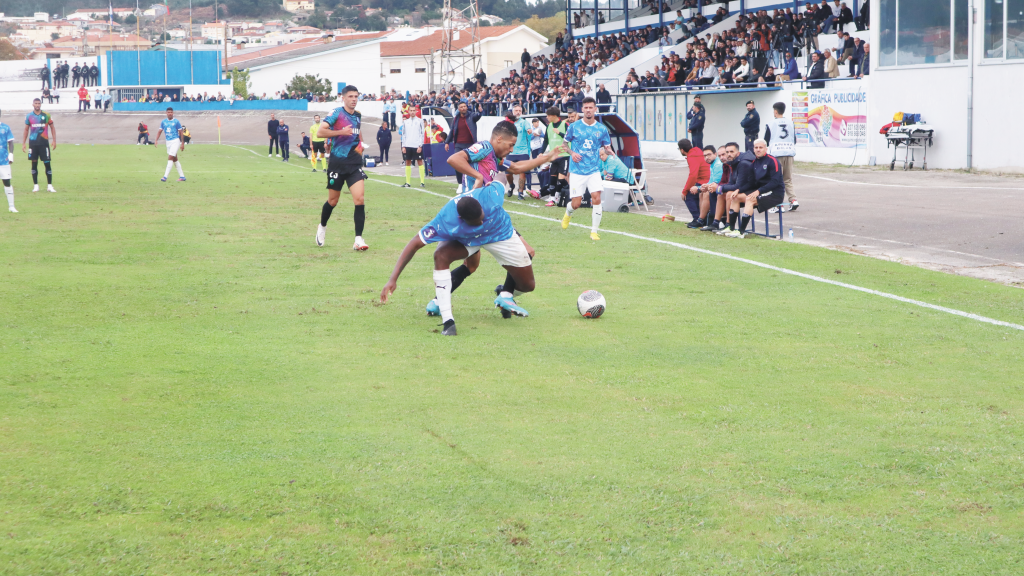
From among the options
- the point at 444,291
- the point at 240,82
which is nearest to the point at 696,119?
the point at 444,291

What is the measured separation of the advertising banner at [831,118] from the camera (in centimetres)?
3047

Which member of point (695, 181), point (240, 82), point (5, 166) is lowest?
point (695, 181)

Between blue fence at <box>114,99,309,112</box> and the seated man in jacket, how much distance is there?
75093mm

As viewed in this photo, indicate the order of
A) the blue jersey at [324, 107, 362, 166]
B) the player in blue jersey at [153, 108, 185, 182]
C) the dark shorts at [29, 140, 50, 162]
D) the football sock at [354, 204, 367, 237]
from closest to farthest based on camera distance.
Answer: the blue jersey at [324, 107, 362, 166] < the football sock at [354, 204, 367, 237] < the dark shorts at [29, 140, 50, 162] < the player in blue jersey at [153, 108, 185, 182]

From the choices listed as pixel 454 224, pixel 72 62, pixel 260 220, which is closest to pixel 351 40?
pixel 72 62

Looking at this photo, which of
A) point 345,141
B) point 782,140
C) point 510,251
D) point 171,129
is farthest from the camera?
point 171,129

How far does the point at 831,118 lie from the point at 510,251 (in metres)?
25.8

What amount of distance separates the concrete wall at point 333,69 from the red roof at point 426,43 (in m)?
1.87

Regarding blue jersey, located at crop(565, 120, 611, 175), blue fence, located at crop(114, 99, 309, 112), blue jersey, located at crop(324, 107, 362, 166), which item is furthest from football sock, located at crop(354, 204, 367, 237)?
blue fence, located at crop(114, 99, 309, 112)

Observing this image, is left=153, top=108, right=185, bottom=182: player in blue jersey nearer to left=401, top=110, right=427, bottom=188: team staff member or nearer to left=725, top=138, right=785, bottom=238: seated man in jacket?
left=401, top=110, right=427, bottom=188: team staff member

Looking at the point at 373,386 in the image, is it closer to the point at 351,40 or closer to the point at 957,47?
the point at 957,47

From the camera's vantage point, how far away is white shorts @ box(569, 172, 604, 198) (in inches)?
604

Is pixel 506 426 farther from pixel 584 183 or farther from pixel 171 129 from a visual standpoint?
pixel 171 129

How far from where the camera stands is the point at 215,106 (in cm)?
8850
